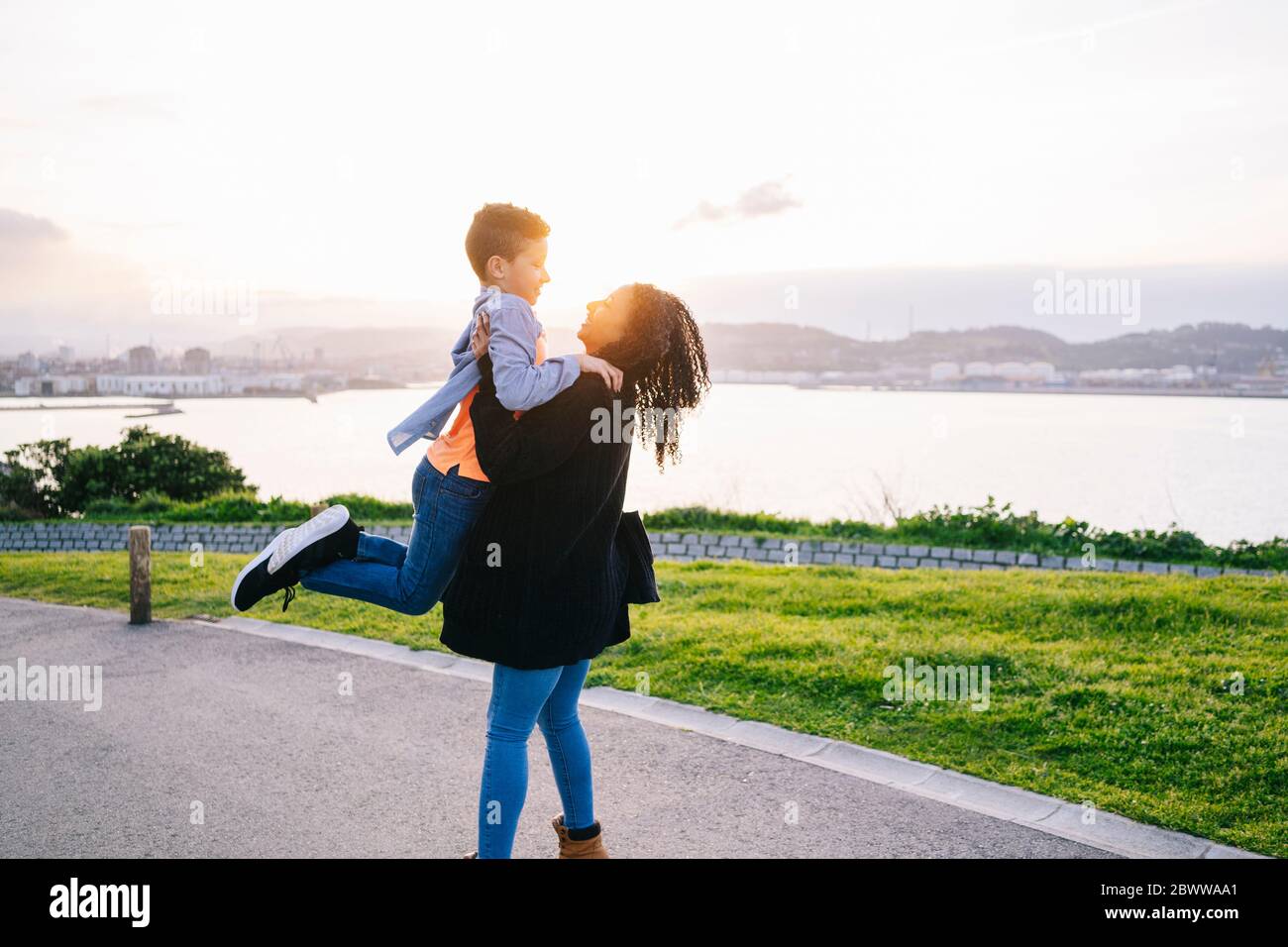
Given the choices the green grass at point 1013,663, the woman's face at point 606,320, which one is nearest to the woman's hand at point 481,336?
the woman's face at point 606,320

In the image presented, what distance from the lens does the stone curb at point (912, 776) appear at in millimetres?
3826

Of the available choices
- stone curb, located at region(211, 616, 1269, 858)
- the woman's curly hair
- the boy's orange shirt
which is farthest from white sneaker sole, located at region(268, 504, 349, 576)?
stone curb, located at region(211, 616, 1269, 858)

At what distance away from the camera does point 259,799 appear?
4.32 m

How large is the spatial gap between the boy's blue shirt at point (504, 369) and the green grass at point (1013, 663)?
3056 mm

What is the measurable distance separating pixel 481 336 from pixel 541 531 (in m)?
0.63

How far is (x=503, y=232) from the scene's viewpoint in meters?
3.02

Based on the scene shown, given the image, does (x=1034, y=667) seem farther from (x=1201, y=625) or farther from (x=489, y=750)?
(x=489, y=750)

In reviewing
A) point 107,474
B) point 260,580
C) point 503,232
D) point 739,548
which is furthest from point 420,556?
point 107,474

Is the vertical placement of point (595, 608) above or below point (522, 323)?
below

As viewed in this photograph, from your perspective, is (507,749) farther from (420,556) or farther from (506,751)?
(420,556)
